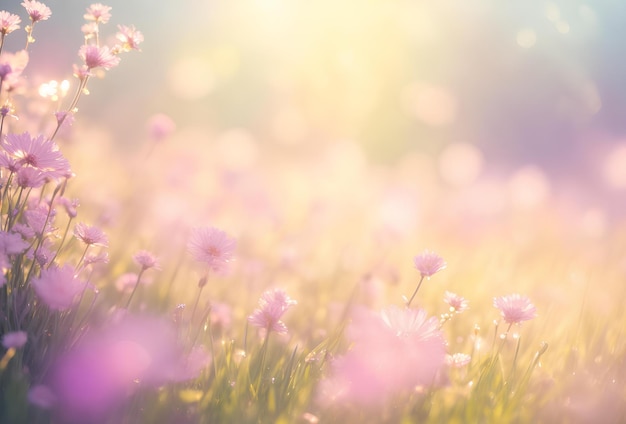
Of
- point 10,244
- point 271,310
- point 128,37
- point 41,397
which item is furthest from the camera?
point 128,37

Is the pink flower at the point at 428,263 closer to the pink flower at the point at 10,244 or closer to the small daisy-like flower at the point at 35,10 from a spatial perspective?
the pink flower at the point at 10,244

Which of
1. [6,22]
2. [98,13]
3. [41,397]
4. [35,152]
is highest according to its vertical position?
[98,13]

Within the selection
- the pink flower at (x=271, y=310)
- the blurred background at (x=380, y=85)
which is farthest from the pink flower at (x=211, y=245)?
the blurred background at (x=380, y=85)

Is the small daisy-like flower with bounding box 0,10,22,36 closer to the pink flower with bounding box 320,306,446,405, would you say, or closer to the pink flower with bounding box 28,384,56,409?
the pink flower with bounding box 28,384,56,409

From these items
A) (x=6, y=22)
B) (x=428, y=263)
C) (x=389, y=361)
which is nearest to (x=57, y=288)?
(x=6, y=22)

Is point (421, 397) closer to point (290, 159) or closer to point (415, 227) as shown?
point (415, 227)

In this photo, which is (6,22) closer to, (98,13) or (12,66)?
(12,66)

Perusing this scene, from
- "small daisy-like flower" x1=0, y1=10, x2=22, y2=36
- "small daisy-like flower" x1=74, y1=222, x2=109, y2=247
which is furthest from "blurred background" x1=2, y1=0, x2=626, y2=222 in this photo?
"small daisy-like flower" x1=74, y1=222, x2=109, y2=247

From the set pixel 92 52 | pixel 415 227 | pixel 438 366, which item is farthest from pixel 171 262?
pixel 415 227
